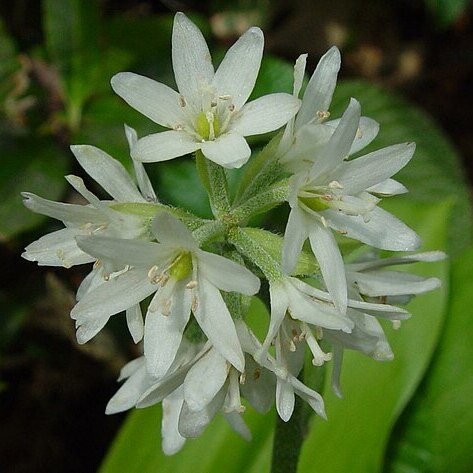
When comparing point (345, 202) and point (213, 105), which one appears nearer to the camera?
point (345, 202)

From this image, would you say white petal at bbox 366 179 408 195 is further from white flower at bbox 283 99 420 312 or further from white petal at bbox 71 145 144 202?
white petal at bbox 71 145 144 202

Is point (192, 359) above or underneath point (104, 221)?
underneath

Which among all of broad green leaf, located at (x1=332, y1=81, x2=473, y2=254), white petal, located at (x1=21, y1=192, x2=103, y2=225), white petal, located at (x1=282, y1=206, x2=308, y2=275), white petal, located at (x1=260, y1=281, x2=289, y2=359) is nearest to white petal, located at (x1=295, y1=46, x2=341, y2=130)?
white petal, located at (x1=282, y1=206, x2=308, y2=275)

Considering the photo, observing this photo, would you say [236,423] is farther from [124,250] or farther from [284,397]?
[124,250]

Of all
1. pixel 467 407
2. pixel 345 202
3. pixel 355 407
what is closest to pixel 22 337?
pixel 355 407

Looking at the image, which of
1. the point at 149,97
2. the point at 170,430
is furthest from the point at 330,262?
the point at 170,430

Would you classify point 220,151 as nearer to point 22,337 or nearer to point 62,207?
point 62,207

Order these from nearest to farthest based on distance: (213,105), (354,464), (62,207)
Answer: (62,207) → (213,105) → (354,464)
